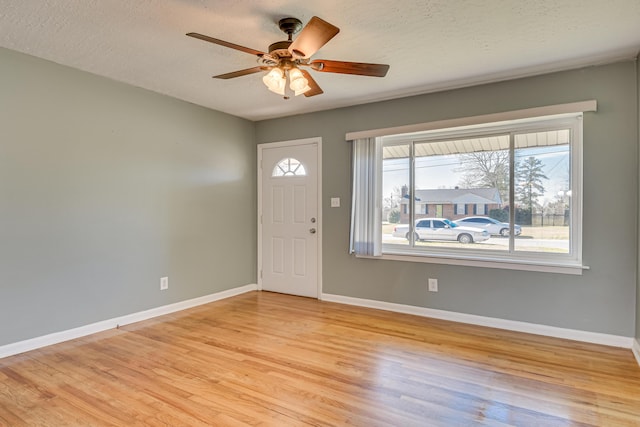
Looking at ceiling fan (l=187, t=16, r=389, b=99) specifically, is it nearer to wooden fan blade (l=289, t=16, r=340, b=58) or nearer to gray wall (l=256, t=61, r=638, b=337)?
wooden fan blade (l=289, t=16, r=340, b=58)

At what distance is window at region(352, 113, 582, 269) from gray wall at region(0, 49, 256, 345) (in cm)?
207

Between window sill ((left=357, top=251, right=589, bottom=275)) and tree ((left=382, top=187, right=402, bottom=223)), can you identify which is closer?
window sill ((left=357, top=251, right=589, bottom=275))

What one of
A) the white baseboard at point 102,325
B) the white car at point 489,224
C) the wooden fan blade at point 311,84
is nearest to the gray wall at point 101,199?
the white baseboard at point 102,325

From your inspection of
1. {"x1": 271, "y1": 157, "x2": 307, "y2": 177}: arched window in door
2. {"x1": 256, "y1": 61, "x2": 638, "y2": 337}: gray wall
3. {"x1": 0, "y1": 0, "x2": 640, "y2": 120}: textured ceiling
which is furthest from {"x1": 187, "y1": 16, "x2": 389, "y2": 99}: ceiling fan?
{"x1": 271, "y1": 157, "x2": 307, "y2": 177}: arched window in door

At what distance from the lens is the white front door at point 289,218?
179 inches

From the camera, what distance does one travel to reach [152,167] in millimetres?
3756

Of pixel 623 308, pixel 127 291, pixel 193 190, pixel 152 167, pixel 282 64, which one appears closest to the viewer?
pixel 282 64

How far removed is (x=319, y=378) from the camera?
240 centimetres

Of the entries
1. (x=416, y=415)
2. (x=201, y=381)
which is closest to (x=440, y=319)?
(x=416, y=415)

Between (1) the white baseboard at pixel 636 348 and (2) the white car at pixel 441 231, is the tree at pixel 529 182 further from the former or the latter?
(1) the white baseboard at pixel 636 348

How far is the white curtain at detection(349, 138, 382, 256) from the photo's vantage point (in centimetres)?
397

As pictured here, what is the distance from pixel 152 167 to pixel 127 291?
1257 millimetres

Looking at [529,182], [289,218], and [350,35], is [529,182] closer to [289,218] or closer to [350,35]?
[350,35]

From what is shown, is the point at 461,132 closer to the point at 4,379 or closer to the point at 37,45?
the point at 37,45
